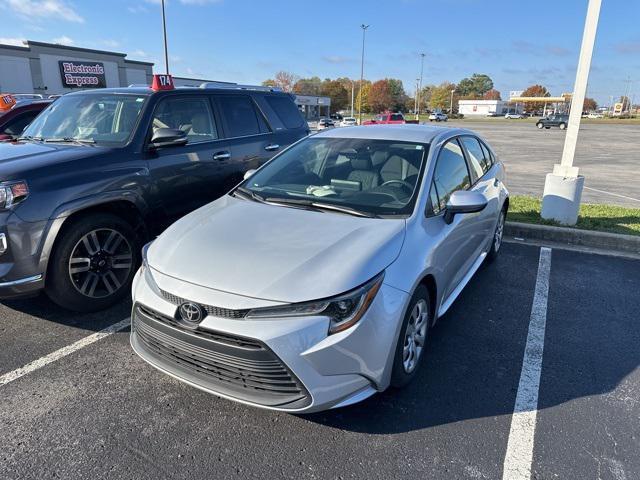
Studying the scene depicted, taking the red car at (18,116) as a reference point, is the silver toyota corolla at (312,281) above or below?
below

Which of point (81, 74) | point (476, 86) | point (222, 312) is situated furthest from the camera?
point (476, 86)

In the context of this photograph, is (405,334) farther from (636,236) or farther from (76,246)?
(636,236)

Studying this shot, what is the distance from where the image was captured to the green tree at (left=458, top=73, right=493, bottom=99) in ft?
526

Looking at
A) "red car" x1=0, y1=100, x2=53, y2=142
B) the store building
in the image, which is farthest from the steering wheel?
the store building

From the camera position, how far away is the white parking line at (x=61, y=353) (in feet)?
10.4

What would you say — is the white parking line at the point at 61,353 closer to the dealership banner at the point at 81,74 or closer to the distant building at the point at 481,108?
the dealership banner at the point at 81,74

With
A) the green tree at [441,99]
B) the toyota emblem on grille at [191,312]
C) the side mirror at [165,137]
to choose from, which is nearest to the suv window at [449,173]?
the toyota emblem on grille at [191,312]

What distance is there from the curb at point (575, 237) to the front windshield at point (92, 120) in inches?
202

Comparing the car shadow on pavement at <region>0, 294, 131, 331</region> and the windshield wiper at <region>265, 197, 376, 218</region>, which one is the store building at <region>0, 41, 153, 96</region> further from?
the windshield wiper at <region>265, 197, 376, 218</region>

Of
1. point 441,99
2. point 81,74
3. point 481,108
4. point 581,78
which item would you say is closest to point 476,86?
point 441,99

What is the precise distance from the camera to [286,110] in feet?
21.1

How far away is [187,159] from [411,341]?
3039mm

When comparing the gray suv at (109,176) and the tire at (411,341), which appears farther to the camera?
the gray suv at (109,176)

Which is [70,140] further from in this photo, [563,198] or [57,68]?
[57,68]
